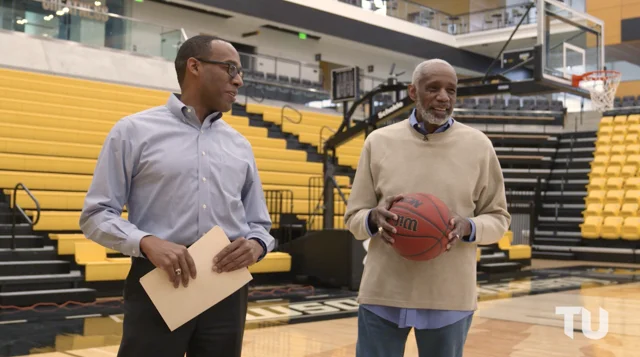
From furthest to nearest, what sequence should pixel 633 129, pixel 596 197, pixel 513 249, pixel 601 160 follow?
pixel 633 129, pixel 601 160, pixel 596 197, pixel 513 249

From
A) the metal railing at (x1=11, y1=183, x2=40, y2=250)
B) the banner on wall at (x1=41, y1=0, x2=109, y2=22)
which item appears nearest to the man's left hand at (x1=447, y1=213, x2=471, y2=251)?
the metal railing at (x1=11, y1=183, x2=40, y2=250)

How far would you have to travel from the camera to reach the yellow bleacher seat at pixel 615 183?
14.6m

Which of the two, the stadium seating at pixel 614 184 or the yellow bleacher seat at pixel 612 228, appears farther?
the stadium seating at pixel 614 184

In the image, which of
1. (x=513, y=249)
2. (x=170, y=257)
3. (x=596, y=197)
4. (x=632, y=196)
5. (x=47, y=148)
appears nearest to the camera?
(x=170, y=257)

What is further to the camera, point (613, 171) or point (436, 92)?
point (613, 171)

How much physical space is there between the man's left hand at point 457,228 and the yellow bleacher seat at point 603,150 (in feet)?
48.3

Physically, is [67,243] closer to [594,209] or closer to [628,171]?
[594,209]

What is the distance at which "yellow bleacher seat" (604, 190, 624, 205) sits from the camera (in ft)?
46.5

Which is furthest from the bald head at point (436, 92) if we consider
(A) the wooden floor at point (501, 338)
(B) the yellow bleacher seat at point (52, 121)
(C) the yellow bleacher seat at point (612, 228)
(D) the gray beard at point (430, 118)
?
(C) the yellow bleacher seat at point (612, 228)

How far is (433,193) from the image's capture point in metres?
2.08

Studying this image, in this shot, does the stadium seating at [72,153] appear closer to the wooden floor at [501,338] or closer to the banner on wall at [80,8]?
the banner on wall at [80,8]

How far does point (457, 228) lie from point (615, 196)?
44.0 feet

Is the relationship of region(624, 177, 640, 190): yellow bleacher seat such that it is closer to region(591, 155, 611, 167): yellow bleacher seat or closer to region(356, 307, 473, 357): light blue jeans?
region(591, 155, 611, 167): yellow bleacher seat

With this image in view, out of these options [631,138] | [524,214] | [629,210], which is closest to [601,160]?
[631,138]
